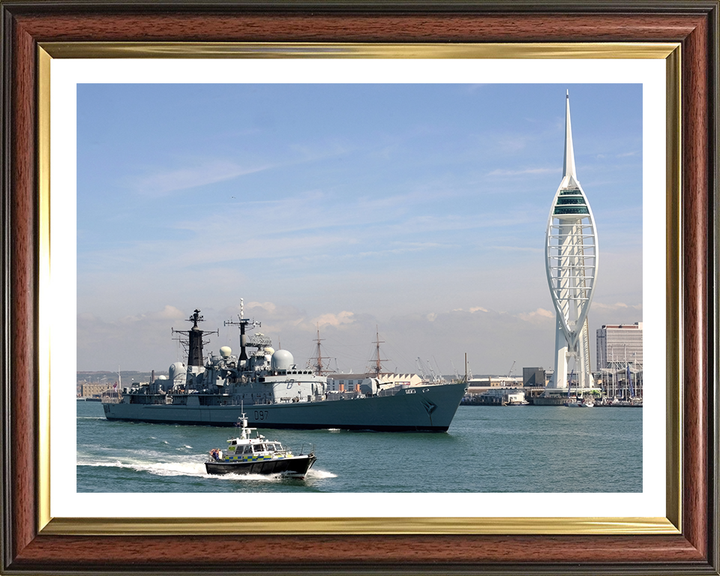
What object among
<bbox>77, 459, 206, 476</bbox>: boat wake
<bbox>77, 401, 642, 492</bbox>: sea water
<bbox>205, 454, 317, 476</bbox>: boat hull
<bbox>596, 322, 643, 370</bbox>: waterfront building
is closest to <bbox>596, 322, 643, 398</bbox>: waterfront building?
<bbox>596, 322, 643, 370</bbox>: waterfront building

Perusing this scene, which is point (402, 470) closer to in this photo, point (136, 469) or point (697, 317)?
point (136, 469)

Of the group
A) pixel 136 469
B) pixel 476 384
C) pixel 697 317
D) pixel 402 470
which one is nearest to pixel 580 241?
pixel 476 384

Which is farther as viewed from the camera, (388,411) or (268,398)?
(268,398)

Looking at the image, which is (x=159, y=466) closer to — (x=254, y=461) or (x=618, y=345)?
(x=254, y=461)

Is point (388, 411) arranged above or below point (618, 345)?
below

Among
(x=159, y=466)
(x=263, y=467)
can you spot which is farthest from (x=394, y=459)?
(x=263, y=467)

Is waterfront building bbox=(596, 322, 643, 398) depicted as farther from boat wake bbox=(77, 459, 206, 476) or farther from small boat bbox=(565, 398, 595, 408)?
boat wake bbox=(77, 459, 206, 476)
